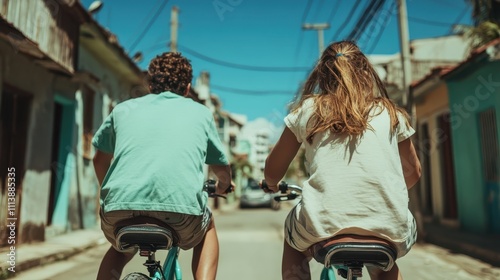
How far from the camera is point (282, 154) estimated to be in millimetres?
2102

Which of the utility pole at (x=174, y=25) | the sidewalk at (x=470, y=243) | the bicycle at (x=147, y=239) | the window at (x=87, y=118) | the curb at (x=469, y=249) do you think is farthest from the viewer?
the utility pole at (x=174, y=25)

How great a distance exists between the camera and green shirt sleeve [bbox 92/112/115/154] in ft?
7.47

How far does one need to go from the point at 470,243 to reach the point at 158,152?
25.4 feet

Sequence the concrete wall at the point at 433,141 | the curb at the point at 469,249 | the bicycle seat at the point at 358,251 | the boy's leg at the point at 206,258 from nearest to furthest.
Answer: the bicycle seat at the point at 358,251 < the boy's leg at the point at 206,258 < the curb at the point at 469,249 < the concrete wall at the point at 433,141

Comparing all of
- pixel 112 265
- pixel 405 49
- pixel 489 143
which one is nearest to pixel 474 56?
pixel 405 49

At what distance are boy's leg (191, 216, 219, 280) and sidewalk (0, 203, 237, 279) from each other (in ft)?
12.9

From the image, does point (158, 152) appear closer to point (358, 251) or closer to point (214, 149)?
point (214, 149)

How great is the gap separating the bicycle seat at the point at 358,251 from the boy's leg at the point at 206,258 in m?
0.63

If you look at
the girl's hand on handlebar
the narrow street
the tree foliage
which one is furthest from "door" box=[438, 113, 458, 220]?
the girl's hand on handlebar

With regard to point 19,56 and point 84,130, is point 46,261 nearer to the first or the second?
point 19,56

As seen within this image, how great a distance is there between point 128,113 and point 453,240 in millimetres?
8199

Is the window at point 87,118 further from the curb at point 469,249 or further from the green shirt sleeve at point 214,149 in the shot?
the green shirt sleeve at point 214,149

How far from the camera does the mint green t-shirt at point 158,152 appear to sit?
78.9 inches

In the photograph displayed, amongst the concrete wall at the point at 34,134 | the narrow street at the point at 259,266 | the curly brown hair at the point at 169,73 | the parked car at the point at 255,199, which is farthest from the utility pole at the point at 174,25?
the curly brown hair at the point at 169,73
